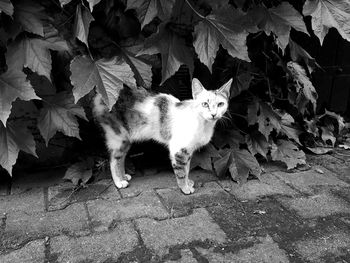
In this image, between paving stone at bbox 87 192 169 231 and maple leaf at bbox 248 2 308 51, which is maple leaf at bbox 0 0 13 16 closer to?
paving stone at bbox 87 192 169 231

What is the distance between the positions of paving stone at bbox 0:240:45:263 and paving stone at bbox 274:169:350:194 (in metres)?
1.63

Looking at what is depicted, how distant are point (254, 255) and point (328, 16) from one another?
4.32ft

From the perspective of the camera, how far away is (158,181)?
238 centimetres

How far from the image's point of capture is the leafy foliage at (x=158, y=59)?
179cm

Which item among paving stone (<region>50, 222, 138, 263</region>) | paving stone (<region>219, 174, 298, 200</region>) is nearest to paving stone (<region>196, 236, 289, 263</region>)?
paving stone (<region>50, 222, 138, 263</region>)

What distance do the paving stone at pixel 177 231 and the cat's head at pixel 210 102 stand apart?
1.99 feet

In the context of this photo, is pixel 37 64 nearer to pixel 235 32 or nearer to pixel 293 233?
pixel 235 32

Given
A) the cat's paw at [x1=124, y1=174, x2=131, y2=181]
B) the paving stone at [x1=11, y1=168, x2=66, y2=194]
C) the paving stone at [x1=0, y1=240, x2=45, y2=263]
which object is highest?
the paving stone at [x1=0, y1=240, x2=45, y2=263]

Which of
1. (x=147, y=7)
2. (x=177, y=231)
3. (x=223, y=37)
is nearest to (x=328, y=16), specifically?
(x=223, y=37)

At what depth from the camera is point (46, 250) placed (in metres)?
1.63

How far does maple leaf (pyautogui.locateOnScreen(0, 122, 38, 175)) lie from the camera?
1.91 m

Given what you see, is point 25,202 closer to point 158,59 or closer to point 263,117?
point 158,59

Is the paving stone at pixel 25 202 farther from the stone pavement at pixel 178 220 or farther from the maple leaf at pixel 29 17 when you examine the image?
the maple leaf at pixel 29 17

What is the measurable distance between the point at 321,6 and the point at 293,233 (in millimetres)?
1239
